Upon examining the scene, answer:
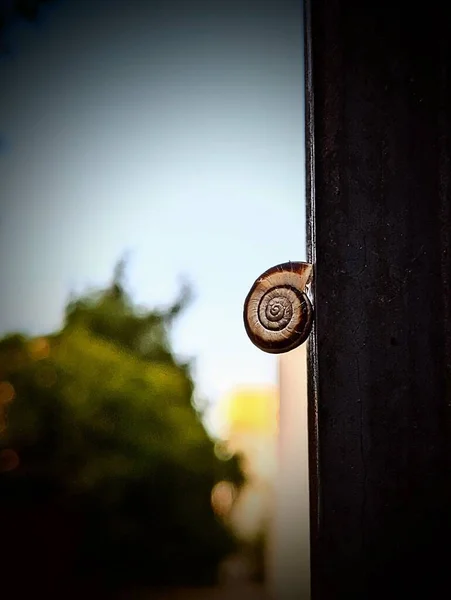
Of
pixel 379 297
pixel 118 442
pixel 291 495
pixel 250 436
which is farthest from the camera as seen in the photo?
pixel 250 436

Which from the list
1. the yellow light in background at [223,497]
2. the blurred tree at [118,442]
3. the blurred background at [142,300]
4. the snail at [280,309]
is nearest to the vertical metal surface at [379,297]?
the snail at [280,309]

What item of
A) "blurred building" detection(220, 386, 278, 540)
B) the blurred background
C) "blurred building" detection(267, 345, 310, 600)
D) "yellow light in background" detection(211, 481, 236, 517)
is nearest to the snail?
"blurred building" detection(267, 345, 310, 600)

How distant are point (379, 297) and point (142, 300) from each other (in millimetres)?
3632

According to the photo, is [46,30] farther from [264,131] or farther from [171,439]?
[171,439]

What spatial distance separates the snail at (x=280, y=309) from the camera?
35 cm

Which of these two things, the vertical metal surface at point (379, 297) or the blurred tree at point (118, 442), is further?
the blurred tree at point (118, 442)

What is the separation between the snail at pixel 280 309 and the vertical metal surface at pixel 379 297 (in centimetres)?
1

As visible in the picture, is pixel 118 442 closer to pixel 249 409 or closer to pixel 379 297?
pixel 249 409

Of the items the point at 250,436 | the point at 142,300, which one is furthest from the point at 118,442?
the point at 142,300

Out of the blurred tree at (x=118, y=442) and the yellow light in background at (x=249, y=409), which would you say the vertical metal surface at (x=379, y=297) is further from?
the yellow light in background at (x=249, y=409)

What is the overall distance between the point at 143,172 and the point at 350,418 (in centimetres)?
327

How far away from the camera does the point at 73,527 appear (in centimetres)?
324

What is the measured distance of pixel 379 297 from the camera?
0.32m

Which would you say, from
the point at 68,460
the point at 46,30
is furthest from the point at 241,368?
the point at 46,30
